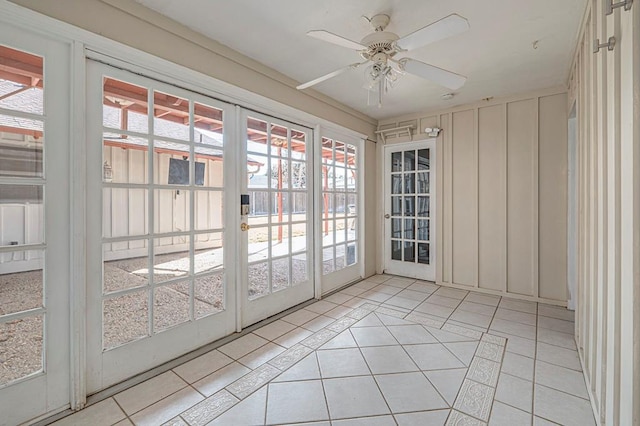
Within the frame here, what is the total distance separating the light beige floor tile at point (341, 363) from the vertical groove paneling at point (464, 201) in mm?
2359

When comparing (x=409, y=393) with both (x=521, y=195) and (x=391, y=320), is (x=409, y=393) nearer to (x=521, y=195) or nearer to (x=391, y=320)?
(x=391, y=320)

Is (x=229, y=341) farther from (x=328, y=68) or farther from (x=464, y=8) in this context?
(x=464, y=8)

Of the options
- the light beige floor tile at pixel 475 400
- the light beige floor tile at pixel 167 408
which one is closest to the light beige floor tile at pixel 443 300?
the light beige floor tile at pixel 475 400

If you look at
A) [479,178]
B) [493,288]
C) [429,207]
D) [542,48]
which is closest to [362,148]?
[429,207]

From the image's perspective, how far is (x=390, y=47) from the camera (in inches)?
73.2

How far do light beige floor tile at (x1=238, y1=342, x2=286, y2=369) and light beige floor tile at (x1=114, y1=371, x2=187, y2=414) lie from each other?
0.43 metres

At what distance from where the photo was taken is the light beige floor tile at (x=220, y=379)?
1.82 meters

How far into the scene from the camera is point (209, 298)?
8.10 feet

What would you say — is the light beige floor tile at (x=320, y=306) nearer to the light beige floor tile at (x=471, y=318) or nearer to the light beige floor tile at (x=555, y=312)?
the light beige floor tile at (x=471, y=318)

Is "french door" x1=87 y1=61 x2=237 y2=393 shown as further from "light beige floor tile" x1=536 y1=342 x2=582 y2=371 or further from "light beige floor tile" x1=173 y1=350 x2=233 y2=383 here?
"light beige floor tile" x1=536 y1=342 x2=582 y2=371

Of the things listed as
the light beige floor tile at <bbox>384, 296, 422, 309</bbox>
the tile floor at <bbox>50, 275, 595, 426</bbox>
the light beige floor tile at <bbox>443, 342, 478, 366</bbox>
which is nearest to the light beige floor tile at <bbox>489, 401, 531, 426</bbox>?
the tile floor at <bbox>50, 275, 595, 426</bbox>

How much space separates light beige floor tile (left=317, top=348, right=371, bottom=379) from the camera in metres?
2.00

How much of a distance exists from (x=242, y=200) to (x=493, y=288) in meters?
3.36

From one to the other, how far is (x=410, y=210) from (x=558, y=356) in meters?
2.51
